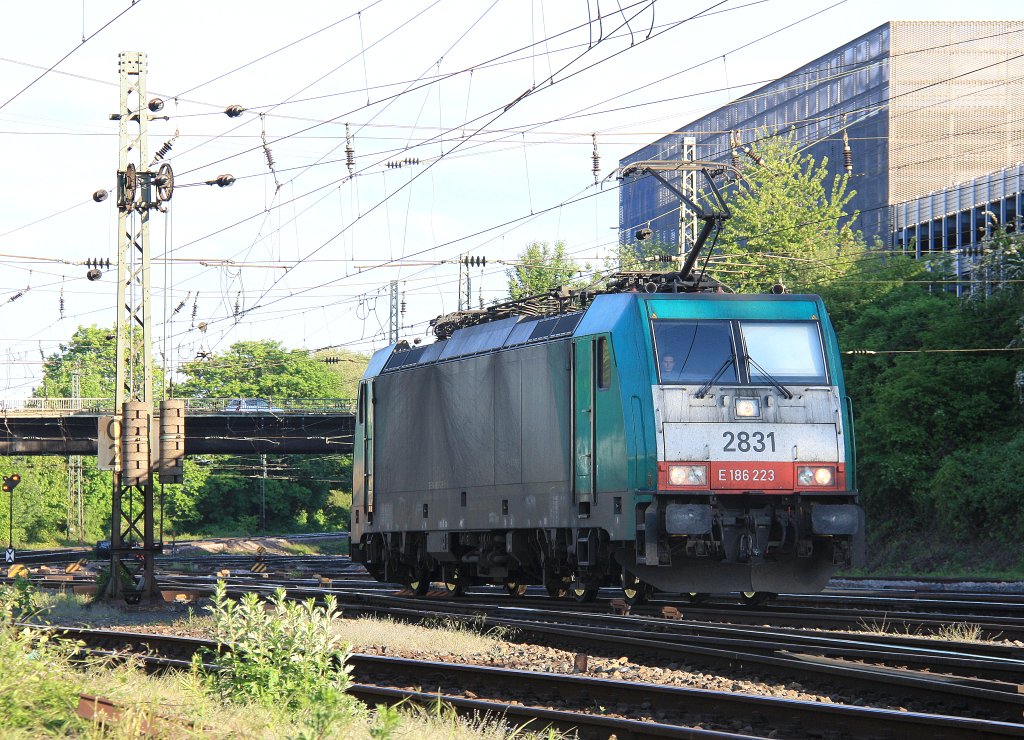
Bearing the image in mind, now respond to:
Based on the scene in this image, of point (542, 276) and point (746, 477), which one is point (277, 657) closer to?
point (746, 477)

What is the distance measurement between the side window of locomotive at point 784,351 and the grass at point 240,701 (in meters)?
7.38

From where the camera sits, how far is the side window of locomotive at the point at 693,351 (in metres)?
15.9

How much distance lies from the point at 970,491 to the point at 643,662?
71.2 feet

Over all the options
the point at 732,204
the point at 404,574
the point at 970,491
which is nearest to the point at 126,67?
the point at 404,574

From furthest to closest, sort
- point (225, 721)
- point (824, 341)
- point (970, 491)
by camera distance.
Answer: point (970, 491)
point (824, 341)
point (225, 721)

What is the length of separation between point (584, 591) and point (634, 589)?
1.85 metres

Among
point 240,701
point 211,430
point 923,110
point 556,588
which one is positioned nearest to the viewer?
point 240,701

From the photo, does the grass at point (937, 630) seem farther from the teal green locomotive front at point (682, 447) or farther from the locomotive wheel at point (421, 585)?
the locomotive wheel at point (421, 585)

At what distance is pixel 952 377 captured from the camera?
34844 millimetres

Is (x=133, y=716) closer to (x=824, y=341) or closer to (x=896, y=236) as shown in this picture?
(x=824, y=341)

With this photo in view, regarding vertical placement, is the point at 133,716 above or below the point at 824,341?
below

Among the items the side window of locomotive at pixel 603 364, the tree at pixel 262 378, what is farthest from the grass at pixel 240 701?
the tree at pixel 262 378

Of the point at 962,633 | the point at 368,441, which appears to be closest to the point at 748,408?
the point at 962,633

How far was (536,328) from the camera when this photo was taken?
61.5 feet
